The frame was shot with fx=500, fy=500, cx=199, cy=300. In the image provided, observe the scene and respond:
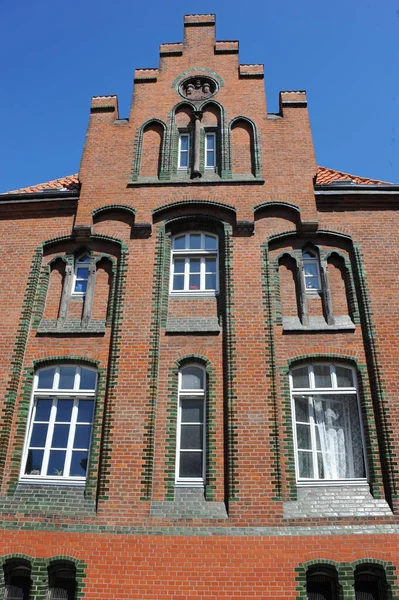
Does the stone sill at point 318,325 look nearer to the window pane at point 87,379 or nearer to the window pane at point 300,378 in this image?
the window pane at point 300,378

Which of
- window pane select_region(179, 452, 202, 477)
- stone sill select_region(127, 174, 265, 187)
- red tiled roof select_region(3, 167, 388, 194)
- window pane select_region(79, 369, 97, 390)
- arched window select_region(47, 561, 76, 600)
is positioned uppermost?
red tiled roof select_region(3, 167, 388, 194)

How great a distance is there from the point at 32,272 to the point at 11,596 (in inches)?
256

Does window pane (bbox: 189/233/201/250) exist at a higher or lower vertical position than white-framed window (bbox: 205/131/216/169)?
lower

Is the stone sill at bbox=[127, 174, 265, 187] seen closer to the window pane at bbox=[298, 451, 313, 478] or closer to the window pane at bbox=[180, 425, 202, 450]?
the window pane at bbox=[180, 425, 202, 450]

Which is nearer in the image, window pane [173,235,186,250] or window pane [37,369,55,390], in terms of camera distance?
window pane [37,369,55,390]

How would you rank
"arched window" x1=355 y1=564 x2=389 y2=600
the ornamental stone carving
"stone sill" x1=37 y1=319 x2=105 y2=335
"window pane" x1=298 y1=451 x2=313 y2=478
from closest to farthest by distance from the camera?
"arched window" x1=355 y1=564 x2=389 y2=600
"window pane" x1=298 y1=451 x2=313 y2=478
"stone sill" x1=37 y1=319 x2=105 y2=335
the ornamental stone carving

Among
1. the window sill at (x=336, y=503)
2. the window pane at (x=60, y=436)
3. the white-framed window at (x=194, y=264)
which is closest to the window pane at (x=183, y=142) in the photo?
the white-framed window at (x=194, y=264)

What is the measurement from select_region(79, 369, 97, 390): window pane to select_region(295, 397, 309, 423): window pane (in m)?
4.18

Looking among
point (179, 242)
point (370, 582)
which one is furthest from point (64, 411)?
point (370, 582)

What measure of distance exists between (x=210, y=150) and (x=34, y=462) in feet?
28.0

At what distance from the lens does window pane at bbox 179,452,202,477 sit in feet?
31.4

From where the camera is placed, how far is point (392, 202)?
39.0 ft

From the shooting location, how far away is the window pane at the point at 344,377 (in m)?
10.2

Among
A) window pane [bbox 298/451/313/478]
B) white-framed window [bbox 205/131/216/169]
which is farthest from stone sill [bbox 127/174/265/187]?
window pane [bbox 298/451/313/478]
